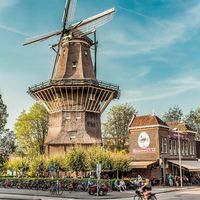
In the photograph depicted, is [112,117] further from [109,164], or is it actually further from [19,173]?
[109,164]

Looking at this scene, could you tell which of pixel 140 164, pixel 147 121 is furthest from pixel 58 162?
pixel 147 121

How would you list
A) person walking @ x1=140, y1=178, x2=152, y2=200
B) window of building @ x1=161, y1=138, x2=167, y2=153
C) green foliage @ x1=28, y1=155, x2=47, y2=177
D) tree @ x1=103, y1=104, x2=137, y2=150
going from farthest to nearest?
tree @ x1=103, y1=104, x2=137, y2=150, window of building @ x1=161, y1=138, x2=167, y2=153, green foliage @ x1=28, y1=155, x2=47, y2=177, person walking @ x1=140, y1=178, x2=152, y2=200

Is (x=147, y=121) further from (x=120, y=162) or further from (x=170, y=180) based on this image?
(x=120, y=162)

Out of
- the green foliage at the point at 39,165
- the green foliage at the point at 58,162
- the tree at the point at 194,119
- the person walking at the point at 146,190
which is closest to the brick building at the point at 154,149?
the green foliage at the point at 58,162

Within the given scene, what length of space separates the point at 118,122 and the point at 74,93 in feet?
82.2

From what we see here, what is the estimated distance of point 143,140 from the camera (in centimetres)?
4822

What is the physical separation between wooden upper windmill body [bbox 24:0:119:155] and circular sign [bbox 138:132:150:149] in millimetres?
5282

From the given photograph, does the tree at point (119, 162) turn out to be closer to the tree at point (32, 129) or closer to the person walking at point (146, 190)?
the person walking at point (146, 190)

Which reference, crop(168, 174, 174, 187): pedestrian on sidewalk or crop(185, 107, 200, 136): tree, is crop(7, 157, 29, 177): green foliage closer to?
crop(168, 174, 174, 187): pedestrian on sidewalk

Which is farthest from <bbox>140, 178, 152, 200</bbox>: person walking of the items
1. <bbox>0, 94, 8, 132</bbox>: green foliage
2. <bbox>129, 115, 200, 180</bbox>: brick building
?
<bbox>0, 94, 8, 132</bbox>: green foliage

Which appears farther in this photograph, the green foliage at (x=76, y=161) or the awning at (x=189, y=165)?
the awning at (x=189, y=165)

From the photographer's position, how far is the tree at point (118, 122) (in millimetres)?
71125

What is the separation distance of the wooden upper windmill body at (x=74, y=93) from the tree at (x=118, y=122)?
19.8m

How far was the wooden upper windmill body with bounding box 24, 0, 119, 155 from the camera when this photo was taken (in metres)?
47.3
